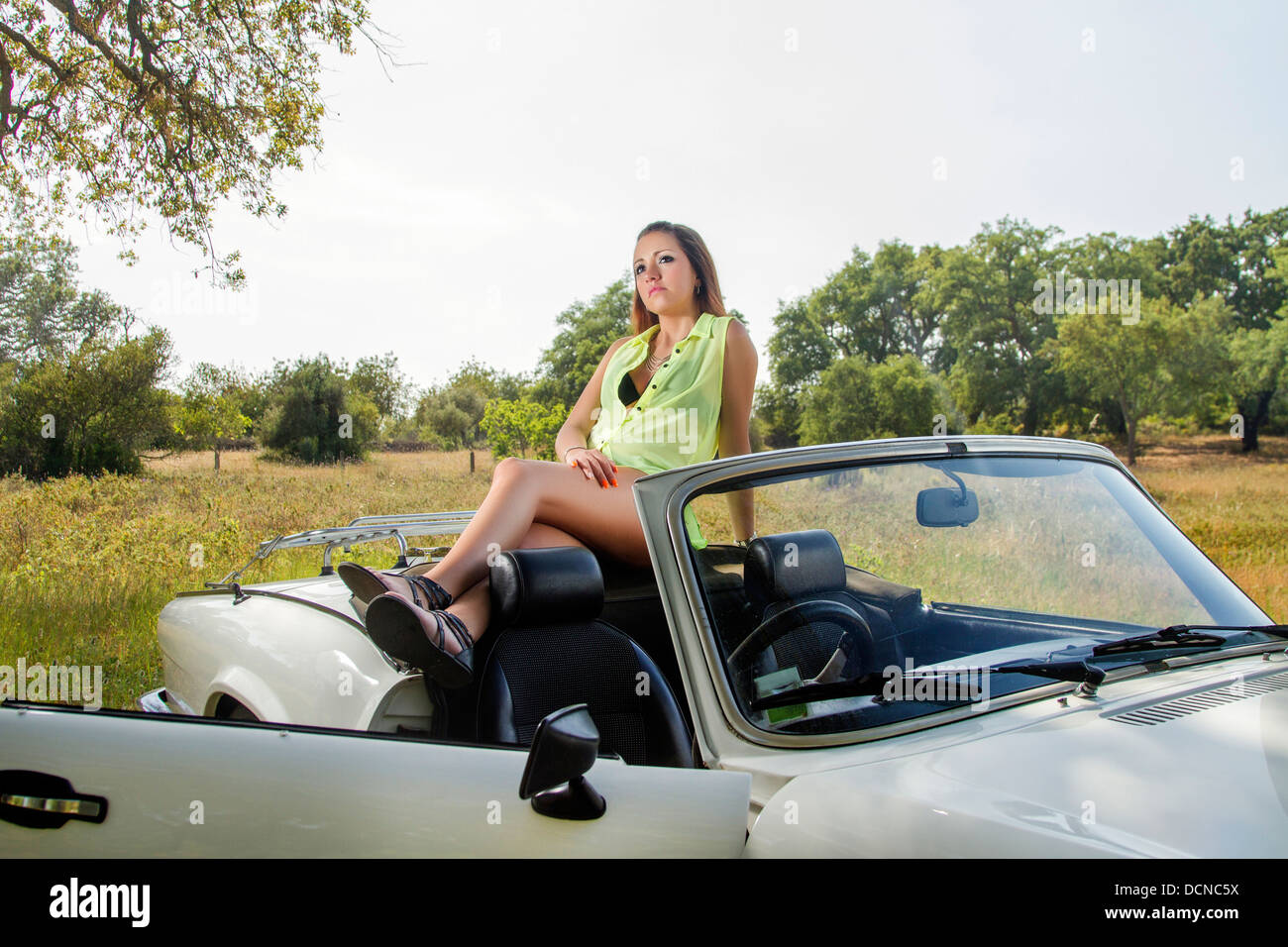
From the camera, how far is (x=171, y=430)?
22234 mm

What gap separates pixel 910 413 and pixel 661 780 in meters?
37.7

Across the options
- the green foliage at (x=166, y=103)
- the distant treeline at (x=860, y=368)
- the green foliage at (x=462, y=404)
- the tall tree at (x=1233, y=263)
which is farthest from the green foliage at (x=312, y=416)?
the tall tree at (x=1233, y=263)

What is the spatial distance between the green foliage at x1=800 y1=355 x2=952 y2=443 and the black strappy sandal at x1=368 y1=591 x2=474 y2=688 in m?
32.4

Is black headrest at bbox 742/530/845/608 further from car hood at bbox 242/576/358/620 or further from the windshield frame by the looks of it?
car hood at bbox 242/576/358/620

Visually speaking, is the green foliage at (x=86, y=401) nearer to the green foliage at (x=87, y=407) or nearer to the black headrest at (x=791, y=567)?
the green foliage at (x=87, y=407)

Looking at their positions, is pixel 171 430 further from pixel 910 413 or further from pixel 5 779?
pixel 910 413

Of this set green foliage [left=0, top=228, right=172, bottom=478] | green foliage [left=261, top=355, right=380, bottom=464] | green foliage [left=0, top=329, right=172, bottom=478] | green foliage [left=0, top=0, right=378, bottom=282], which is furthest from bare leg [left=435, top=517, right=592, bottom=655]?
green foliage [left=261, top=355, right=380, bottom=464]

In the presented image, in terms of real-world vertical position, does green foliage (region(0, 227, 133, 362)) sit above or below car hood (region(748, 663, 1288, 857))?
above

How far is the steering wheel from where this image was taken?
2.06 m

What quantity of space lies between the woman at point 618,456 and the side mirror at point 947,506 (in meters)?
0.49

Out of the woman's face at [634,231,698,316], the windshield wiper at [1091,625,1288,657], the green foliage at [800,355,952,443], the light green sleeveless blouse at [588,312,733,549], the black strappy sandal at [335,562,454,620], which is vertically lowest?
the windshield wiper at [1091,625,1288,657]

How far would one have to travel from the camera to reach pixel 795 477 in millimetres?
2324

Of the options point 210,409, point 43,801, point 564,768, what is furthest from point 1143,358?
point 43,801

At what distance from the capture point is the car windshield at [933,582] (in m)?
2.02
